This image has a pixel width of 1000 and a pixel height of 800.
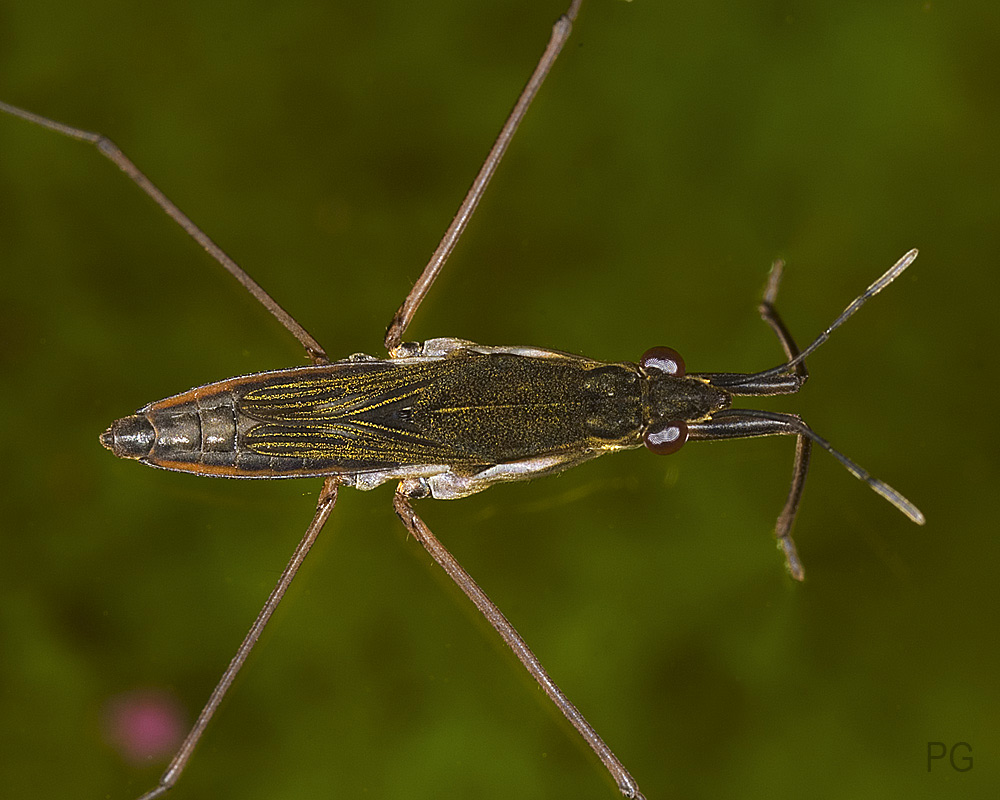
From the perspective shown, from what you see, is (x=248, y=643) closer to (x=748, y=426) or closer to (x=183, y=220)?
(x=183, y=220)

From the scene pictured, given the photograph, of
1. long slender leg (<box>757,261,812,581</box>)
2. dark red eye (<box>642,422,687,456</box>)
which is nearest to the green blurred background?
long slender leg (<box>757,261,812,581</box>)

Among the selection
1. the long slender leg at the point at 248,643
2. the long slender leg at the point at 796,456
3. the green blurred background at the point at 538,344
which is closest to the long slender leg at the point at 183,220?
the green blurred background at the point at 538,344

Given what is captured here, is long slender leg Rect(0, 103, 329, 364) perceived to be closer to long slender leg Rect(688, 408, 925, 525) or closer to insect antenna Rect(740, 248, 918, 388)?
long slender leg Rect(688, 408, 925, 525)

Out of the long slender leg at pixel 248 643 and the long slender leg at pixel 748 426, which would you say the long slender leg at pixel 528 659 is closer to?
the long slender leg at pixel 248 643

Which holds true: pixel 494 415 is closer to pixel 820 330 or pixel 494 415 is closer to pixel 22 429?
pixel 820 330

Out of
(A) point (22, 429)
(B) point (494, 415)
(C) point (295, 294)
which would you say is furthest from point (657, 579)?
(A) point (22, 429)

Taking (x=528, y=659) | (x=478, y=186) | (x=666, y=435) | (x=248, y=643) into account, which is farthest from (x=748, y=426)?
(x=248, y=643)
